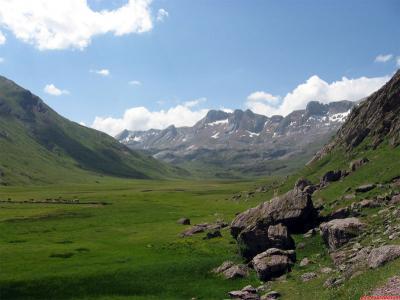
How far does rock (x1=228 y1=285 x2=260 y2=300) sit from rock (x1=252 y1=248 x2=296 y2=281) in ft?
11.5

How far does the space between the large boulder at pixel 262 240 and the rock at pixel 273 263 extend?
3564mm

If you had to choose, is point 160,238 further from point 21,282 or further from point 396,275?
point 396,275

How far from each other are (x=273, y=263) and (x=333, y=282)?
14.3m

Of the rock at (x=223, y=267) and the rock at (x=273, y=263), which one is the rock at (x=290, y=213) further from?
the rock at (x=273, y=263)

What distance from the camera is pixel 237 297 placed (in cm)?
5297

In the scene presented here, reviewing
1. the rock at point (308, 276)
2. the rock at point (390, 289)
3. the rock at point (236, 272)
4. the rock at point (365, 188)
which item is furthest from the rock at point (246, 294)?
the rock at point (365, 188)

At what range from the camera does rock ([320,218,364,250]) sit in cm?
5653

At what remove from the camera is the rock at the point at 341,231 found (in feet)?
185

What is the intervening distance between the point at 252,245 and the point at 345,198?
2708 cm

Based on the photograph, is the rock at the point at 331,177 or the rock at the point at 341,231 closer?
the rock at the point at 341,231

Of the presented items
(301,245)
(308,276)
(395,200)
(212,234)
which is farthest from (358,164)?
(308,276)

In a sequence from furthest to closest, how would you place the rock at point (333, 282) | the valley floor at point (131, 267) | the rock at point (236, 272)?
1. the rock at point (236, 272)
2. the valley floor at point (131, 267)
3. the rock at point (333, 282)

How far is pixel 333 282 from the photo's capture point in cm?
4391

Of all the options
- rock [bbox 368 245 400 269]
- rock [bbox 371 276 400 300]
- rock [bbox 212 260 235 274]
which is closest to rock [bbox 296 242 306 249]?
rock [bbox 212 260 235 274]
